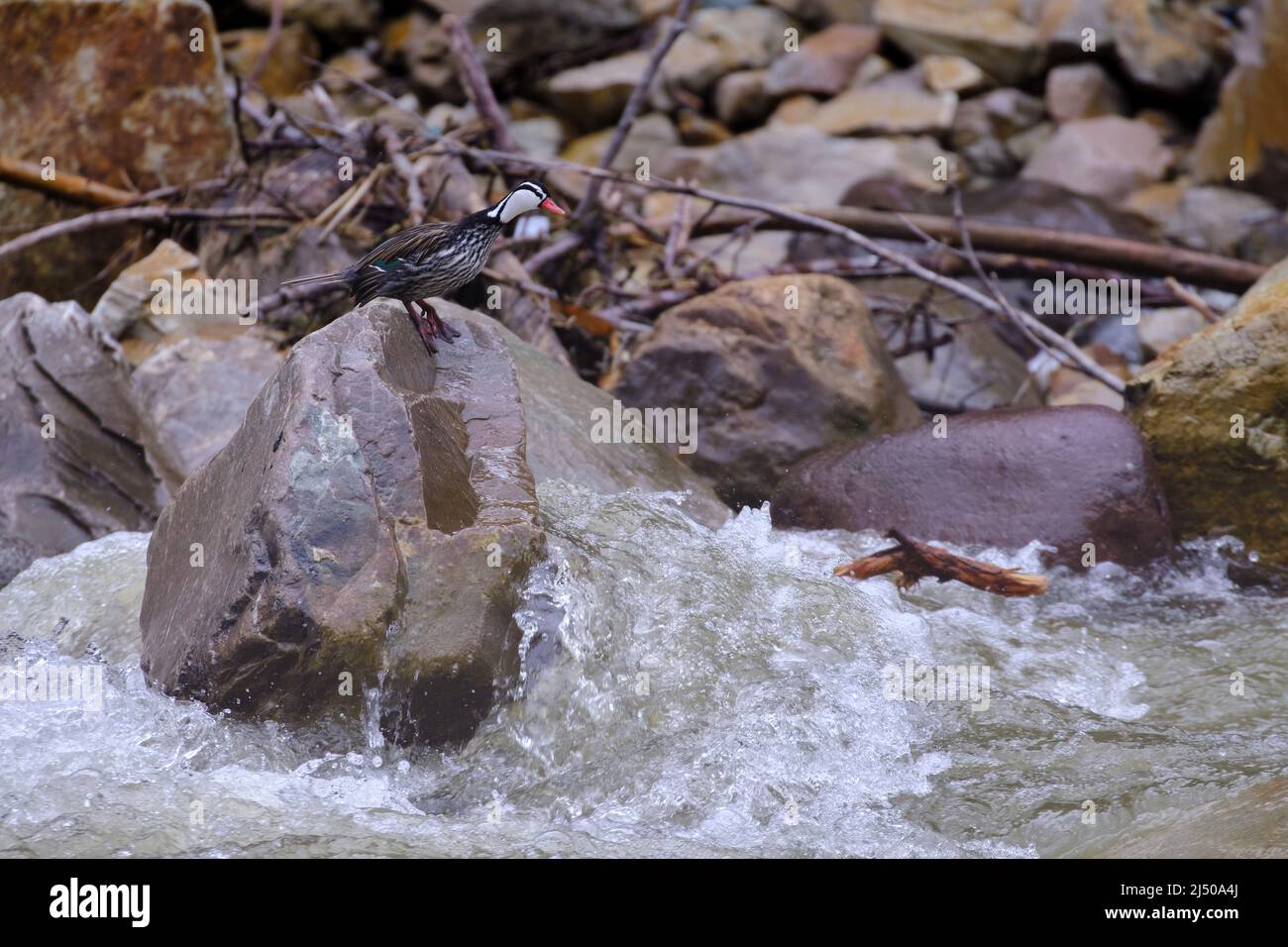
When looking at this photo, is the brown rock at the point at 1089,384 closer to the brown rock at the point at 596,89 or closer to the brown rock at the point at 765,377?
the brown rock at the point at 765,377

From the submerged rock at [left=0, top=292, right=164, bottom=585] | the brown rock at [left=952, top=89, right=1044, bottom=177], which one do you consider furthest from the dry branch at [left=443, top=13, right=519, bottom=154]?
the brown rock at [left=952, top=89, right=1044, bottom=177]

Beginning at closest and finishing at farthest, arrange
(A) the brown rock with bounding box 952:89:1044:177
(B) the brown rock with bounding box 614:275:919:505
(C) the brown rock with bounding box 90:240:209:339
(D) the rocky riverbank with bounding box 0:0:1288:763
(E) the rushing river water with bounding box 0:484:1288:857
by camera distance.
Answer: (E) the rushing river water with bounding box 0:484:1288:857 → (D) the rocky riverbank with bounding box 0:0:1288:763 → (B) the brown rock with bounding box 614:275:919:505 → (C) the brown rock with bounding box 90:240:209:339 → (A) the brown rock with bounding box 952:89:1044:177

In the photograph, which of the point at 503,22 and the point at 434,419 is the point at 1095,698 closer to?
the point at 434,419

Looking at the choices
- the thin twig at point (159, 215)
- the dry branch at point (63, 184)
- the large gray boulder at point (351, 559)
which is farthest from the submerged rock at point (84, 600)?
the dry branch at point (63, 184)

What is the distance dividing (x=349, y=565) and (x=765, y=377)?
122 inches

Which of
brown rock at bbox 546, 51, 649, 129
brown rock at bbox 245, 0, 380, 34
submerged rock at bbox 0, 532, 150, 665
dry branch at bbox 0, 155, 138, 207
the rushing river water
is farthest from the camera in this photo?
brown rock at bbox 245, 0, 380, 34

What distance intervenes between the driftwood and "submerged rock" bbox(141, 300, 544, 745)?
1624 millimetres

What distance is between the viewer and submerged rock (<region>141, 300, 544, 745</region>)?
3834 mm

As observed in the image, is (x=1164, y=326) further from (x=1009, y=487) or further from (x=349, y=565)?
(x=349, y=565)

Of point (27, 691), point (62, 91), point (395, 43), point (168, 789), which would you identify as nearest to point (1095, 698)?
point (168, 789)

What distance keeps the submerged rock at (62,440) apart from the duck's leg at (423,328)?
1.87 metres

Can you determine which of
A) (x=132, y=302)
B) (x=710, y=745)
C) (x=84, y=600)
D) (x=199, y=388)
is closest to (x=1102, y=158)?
(x=132, y=302)

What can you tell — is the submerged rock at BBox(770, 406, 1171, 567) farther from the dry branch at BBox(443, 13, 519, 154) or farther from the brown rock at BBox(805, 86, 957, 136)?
the brown rock at BBox(805, 86, 957, 136)

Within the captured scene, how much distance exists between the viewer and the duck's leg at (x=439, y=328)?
4.75 meters
